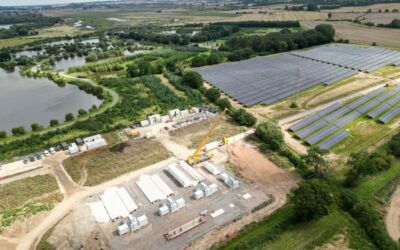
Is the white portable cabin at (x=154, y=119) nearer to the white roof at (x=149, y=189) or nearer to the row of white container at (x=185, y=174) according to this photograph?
the row of white container at (x=185, y=174)

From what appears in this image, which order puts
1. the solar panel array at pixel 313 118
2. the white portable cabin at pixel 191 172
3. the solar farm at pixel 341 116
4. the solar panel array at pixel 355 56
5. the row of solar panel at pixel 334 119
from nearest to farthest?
the white portable cabin at pixel 191 172
the solar farm at pixel 341 116
the row of solar panel at pixel 334 119
the solar panel array at pixel 313 118
the solar panel array at pixel 355 56

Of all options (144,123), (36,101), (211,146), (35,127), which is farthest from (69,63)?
(211,146)

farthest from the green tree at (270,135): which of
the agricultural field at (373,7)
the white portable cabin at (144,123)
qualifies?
the agricultural field at (373,7)

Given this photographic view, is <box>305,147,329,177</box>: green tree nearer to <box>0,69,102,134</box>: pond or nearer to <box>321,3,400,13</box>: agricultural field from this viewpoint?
<box>0,69,102,134</box>: pond

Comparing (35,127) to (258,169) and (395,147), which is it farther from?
(395,147)

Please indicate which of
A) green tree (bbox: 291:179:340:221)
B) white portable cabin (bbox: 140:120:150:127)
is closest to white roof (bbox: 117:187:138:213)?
green tree (bbox: 291:179:340:221)

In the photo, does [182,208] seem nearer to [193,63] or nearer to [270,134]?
[270,134]
